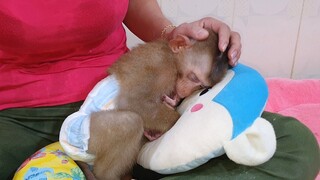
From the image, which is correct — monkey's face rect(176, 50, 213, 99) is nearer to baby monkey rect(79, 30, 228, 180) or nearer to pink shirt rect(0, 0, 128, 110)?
baby monkey rect(79, 30, 228, 180)

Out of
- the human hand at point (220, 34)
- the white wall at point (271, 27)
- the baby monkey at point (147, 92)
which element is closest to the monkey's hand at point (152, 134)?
the baby monkey at point (147, 92)

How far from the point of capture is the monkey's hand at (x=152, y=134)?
893mm

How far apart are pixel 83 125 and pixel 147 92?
156mm

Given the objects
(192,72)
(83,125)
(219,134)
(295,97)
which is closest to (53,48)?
(83,125)

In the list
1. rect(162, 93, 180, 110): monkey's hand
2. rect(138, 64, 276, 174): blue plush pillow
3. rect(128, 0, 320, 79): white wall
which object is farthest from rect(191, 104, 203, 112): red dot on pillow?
rect(128, 0, 320, 79): white wall

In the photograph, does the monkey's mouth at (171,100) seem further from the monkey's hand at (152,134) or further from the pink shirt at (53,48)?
the pink shirt at (53,48)

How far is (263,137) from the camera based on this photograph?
2.46 ft

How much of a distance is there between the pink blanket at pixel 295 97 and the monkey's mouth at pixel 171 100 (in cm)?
76

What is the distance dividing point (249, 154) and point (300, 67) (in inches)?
48.9

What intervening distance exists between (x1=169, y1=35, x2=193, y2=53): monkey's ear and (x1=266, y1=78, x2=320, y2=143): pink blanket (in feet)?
2.61

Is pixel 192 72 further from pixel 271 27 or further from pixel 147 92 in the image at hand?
pixel 271 27

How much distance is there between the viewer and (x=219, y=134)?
2.45ft

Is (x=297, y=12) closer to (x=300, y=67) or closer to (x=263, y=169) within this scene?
(x=300, y=67)

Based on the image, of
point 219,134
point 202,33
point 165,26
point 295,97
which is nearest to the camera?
point 219,134
